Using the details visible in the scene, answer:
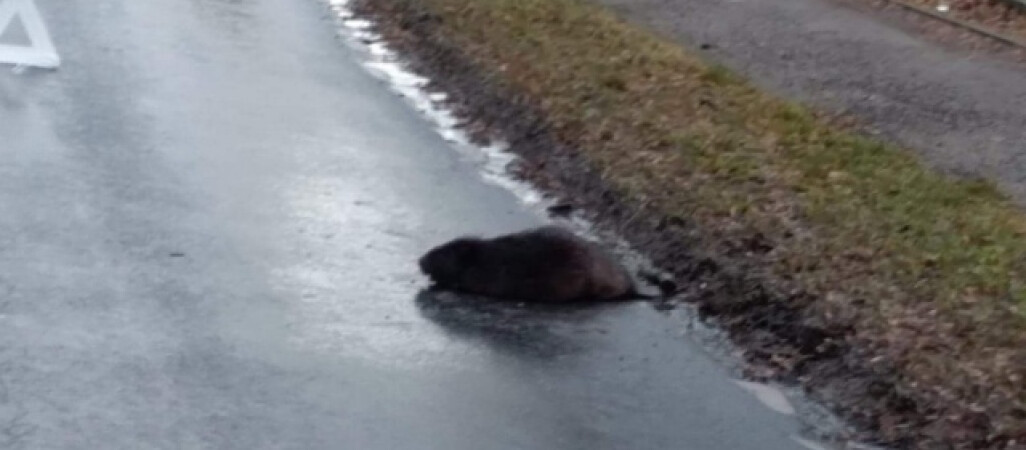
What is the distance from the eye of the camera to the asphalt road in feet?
21.0

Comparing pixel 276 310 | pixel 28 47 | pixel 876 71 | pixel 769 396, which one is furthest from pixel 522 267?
pixel 876 71

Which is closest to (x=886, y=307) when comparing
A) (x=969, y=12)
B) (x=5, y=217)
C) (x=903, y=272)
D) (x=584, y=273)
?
(x=903, y=272)

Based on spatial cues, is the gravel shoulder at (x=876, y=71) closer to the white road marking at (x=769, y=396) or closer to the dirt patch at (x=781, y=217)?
the dirt patch at (x=781, y=217)

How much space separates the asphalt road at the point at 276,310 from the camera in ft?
21.0

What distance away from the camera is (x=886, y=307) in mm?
7566

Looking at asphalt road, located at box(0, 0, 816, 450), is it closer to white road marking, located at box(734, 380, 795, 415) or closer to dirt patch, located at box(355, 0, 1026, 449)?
white road marking, located at box(734, 380, 795, 415)

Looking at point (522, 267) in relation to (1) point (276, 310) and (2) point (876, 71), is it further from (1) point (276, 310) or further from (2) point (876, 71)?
(2) point (876, 71)

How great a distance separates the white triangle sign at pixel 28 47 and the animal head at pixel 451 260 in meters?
4.23

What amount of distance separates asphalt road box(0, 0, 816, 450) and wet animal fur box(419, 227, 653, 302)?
12cm

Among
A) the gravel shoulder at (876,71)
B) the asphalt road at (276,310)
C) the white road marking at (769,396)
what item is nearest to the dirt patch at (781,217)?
the white road marking at (769,396)

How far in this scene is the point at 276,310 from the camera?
24.5ft

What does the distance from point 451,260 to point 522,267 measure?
0.94ft

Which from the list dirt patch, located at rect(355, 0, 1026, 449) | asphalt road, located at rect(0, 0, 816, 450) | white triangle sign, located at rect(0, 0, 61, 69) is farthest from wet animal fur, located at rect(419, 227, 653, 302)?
white triangle sign, located at rect(0, 0, 61, 69)

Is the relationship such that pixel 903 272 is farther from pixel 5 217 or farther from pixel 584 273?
pixel 5 217
